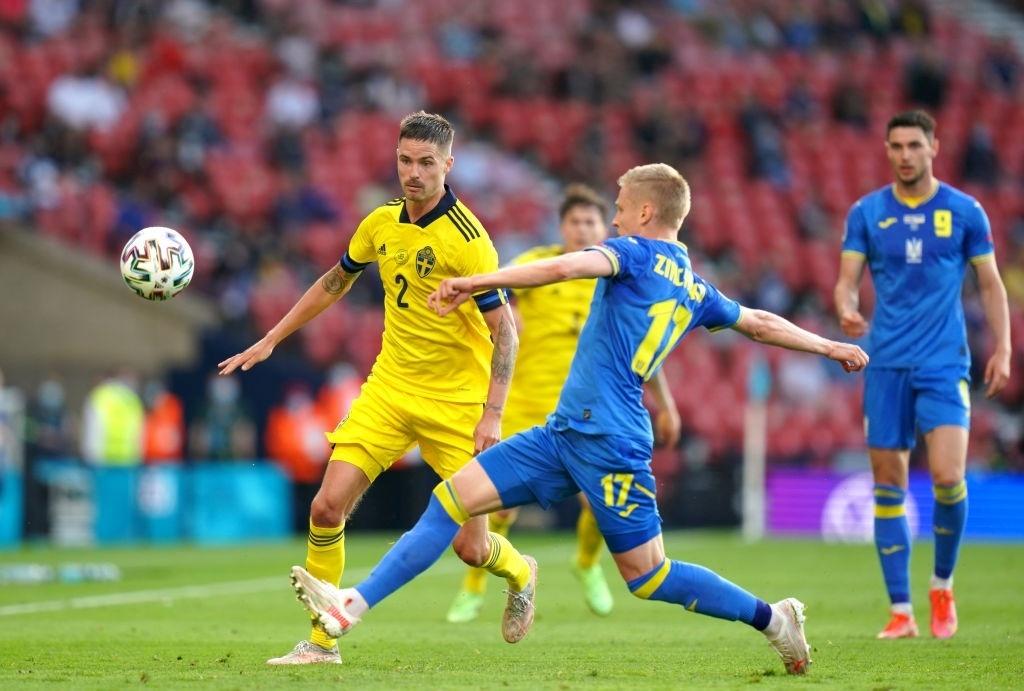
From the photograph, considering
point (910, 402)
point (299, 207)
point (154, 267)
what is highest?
point (299, 207)

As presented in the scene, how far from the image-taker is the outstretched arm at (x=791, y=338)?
7383 millimetres

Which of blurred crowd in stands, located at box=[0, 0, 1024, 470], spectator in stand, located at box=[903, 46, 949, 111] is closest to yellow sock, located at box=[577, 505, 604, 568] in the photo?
blurred crowd in stands, located at box=[0, 0, 1024, 470]

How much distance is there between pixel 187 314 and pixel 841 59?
15491 millimetres

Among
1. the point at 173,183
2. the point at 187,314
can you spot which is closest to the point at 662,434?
the point at 187,314

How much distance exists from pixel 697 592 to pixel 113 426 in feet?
52.1

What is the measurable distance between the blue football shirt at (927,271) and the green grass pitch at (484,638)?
1.66m

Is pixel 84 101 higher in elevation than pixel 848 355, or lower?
higher

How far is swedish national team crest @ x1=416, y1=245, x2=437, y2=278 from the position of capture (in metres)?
8.10

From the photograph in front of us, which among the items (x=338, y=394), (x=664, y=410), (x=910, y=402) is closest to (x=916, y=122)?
(x=910, y=402)

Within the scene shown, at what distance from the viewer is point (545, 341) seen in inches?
461

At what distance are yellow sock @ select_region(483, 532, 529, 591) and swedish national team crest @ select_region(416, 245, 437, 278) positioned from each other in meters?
1.34

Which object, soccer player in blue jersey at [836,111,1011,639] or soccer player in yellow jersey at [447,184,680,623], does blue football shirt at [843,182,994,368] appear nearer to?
soccer player in blue jersey at [836,111,1011,639]

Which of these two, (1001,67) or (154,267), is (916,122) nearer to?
(154,267)

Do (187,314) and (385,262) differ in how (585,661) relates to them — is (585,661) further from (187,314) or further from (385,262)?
(187,314)
